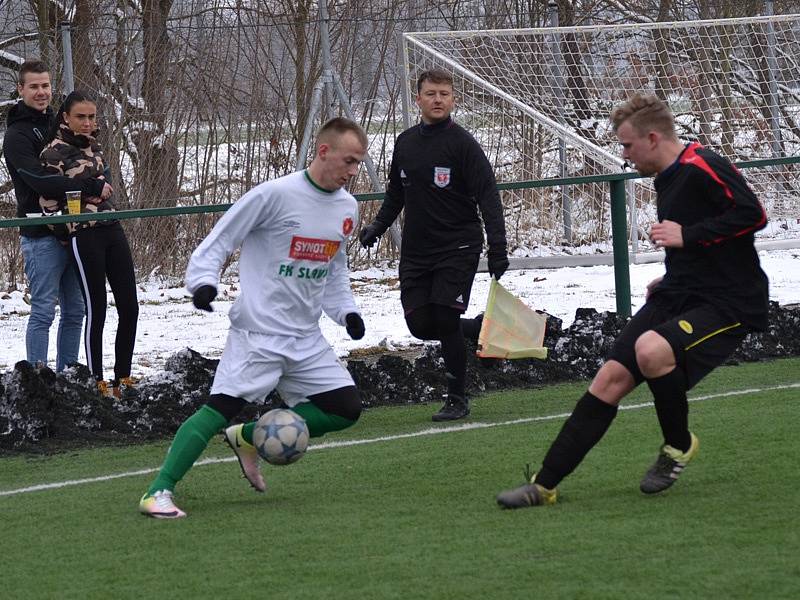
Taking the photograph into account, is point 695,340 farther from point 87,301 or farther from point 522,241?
point 522,241

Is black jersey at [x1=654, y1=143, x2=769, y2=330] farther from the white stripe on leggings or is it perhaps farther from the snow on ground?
the snow on ground

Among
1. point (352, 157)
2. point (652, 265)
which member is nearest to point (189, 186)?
point (652, 265)

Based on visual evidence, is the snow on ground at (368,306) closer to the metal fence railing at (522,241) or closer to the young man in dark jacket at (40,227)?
the metal fence railing at (522,241)

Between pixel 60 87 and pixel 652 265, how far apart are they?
251 inches

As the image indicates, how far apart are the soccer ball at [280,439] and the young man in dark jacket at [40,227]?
2.79 meters

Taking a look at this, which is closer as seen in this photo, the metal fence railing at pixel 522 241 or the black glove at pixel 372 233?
the black glove at pixel 372 233

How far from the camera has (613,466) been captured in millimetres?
5898

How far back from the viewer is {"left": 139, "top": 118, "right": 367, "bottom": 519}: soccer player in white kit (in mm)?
5426

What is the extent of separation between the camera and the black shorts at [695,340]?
5000 millimetres

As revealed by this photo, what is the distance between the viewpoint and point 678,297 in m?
5.18

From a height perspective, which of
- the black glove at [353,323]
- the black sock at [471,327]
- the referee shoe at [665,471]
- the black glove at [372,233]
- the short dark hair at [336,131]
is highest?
the short dark hair at [336,131]

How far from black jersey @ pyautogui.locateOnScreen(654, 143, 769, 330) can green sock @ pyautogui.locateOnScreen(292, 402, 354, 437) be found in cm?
151

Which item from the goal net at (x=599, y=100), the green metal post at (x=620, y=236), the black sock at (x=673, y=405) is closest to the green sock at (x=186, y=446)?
the black sock at (x=673, y=405)

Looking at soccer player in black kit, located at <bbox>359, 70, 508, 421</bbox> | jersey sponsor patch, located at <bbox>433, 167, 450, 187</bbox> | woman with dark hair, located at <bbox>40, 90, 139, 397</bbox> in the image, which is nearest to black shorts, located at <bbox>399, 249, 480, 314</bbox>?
soccer player in black kit, located at <bbox>359, 70, 508, 421</bbox>
